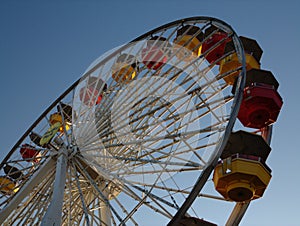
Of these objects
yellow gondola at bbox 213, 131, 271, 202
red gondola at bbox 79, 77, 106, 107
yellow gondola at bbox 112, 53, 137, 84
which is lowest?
yellow gondola at bbox 213, 131, 271, 202

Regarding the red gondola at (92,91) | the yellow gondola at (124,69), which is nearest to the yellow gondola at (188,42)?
the yellow gondola at (124,69)

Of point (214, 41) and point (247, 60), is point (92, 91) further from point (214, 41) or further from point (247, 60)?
point (247, 60)

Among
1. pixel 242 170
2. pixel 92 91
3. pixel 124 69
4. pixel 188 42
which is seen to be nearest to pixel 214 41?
pixel 188 42

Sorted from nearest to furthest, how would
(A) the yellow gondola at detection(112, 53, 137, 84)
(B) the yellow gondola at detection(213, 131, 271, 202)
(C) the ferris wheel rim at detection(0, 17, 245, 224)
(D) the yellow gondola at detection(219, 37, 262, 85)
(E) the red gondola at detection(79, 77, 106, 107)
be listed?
1. (C) the ferris wheel rim at detection(0, 17, 245, 224)
2. (B) the yellow gondola at detection(213, 131, 271, 202)
3. (D) the yellow gondola at detection(219, 37, 262, 85)
4. (A) the yellow gondola at detection(112, 53, 137, 84)
5. (E) the red gondola at detection(79, 77, 106, 107)

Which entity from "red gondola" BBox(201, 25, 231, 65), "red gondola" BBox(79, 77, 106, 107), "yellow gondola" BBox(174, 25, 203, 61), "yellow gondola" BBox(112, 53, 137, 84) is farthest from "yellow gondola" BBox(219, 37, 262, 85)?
"red gondola" BBox(79, 77, 106, 107)

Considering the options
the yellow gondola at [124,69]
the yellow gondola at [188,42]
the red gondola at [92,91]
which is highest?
the yellow gondola at [188,42]

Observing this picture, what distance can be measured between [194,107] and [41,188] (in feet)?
14.7

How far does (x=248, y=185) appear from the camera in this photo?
959 centimetres

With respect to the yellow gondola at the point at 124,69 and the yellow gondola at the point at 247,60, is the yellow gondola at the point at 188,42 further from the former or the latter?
the yellow gondola at the point at 124,69

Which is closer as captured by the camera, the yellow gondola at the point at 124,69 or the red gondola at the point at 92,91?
the yellow gondola at the point at 124,69

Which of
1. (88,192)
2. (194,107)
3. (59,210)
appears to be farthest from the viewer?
(88,192)

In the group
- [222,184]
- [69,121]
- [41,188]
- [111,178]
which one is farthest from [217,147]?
[69,121]

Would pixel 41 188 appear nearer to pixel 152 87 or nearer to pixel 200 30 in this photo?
pixel 152 87

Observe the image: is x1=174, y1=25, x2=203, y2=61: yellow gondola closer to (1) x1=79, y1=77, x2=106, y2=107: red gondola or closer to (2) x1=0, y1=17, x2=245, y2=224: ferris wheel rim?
(2) x1=0, y1=17, x2=245, y2=224: ferris wheel rim
